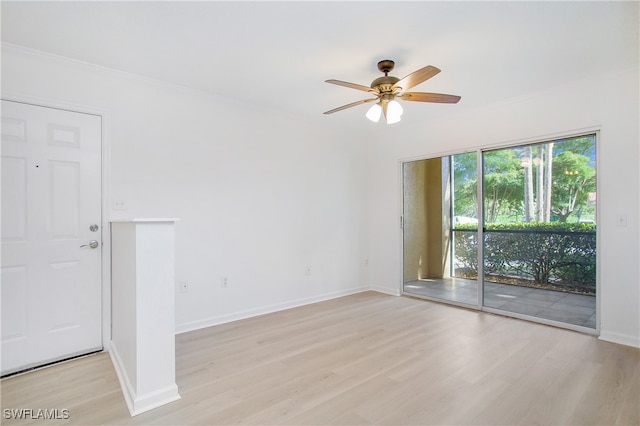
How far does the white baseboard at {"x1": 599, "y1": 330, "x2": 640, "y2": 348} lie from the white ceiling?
2.39 m

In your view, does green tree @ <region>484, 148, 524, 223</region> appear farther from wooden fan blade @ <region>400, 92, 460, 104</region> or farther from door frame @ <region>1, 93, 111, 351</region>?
door frame @ <region>1, 93, 111, 351</region>

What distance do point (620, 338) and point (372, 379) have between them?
7.94ft

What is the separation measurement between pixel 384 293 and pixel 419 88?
2895 millimetres

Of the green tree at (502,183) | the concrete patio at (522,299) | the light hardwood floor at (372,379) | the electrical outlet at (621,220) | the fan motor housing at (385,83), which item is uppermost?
the fan motor housing at (385,83)

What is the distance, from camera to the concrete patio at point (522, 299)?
3.26 m

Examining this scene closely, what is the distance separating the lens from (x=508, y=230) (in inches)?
147

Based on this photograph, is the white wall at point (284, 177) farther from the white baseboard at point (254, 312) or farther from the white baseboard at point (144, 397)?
the white baseboard at point (144, 397)

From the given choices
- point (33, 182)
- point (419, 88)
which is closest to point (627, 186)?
point (419, 88)

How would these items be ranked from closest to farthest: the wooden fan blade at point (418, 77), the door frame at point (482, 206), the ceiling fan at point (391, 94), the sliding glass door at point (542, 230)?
the wooden fan blade at point (418, 77)
the ceiling fan at point (391, 94)
the door frame at point (482, 206)
the sliding glass door at point (542, 230)

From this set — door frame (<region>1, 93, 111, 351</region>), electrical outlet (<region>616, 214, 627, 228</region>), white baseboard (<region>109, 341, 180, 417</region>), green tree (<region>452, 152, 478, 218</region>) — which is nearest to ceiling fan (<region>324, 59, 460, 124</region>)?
green tree (<region>452, 152, 478, 218</region>)

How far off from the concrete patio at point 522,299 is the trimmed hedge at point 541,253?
122 millimetres

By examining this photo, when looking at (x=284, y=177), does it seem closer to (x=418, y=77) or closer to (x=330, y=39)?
(x=330, y=39)

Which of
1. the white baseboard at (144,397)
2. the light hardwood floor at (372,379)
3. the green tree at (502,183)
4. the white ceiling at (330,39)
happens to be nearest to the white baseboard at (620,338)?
the light hardwood floor at (372,379)

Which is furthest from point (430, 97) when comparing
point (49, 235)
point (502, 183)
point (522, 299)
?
point (49, 235)
